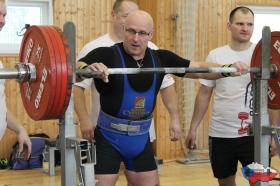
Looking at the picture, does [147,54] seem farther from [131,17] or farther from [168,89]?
[168,89]

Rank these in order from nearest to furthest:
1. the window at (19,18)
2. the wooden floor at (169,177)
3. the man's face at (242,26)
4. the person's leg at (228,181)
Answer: the man's face at (242,26)
the person's leg at (228,181)
the wooden floor at (169,177)
the window at (19,18)

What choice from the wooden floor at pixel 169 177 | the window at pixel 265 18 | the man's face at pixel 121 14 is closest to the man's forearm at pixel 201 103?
the man's face at pixel 121 14

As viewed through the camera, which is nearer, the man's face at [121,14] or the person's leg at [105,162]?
the person's leg at [105,162]

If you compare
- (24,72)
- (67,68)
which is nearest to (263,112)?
(67,68)

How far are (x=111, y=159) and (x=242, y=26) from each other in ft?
4.35

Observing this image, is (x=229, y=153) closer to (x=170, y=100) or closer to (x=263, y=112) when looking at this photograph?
(x=170, y=100)

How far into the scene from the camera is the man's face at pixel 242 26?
3.30m

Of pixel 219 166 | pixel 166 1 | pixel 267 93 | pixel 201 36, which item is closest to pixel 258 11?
pixel 201 36

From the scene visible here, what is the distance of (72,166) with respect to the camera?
2.09 metres

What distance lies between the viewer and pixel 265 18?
24.5ft

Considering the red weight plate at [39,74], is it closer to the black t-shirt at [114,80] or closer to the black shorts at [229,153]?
the black t-shirt at [114,80]

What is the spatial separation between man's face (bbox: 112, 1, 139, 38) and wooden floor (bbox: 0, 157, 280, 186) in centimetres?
248

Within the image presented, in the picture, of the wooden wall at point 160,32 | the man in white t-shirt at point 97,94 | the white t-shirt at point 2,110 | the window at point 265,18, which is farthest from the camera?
the window at point 265,18

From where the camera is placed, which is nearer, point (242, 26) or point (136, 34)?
point (136, 34)
